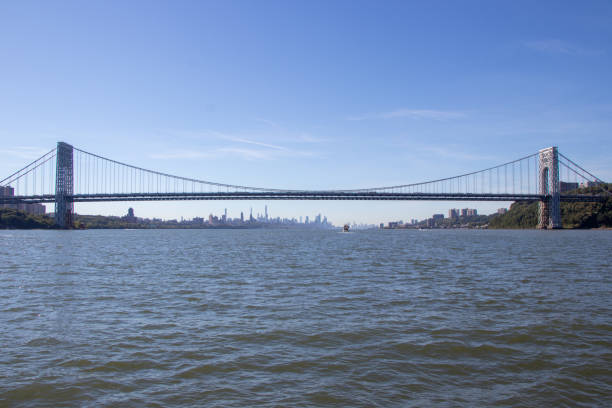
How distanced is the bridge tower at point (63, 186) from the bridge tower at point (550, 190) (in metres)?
105

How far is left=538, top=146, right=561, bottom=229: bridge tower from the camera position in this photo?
8956cm

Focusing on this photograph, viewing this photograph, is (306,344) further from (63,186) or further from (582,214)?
(582,214)

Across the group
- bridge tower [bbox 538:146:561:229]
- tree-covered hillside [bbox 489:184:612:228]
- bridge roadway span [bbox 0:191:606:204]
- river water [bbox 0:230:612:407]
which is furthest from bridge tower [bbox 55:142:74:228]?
tree-covered hillside [bbox 489:184:612:228]

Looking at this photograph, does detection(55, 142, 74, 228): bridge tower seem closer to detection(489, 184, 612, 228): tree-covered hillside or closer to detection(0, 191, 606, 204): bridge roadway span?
detection(0, 191, 606, 204): bridge roadway span

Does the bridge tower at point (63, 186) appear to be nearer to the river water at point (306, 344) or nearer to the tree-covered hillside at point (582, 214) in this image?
the river water at point (306, 344)

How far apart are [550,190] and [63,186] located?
108 metres

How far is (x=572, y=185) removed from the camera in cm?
12119

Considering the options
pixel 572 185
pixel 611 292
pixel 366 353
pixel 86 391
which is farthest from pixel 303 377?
pixel 572 185

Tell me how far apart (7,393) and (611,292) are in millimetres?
15266

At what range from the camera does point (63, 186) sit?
8631 centimetres

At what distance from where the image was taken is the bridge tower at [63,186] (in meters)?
84.4

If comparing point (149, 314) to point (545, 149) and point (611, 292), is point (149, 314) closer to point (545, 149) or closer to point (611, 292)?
point (611, 292)

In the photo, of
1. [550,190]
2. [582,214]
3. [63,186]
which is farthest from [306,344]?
[582,214]

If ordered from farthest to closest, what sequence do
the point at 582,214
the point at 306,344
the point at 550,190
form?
the point at 582,214, the point at 550,190, the point at 306,344
